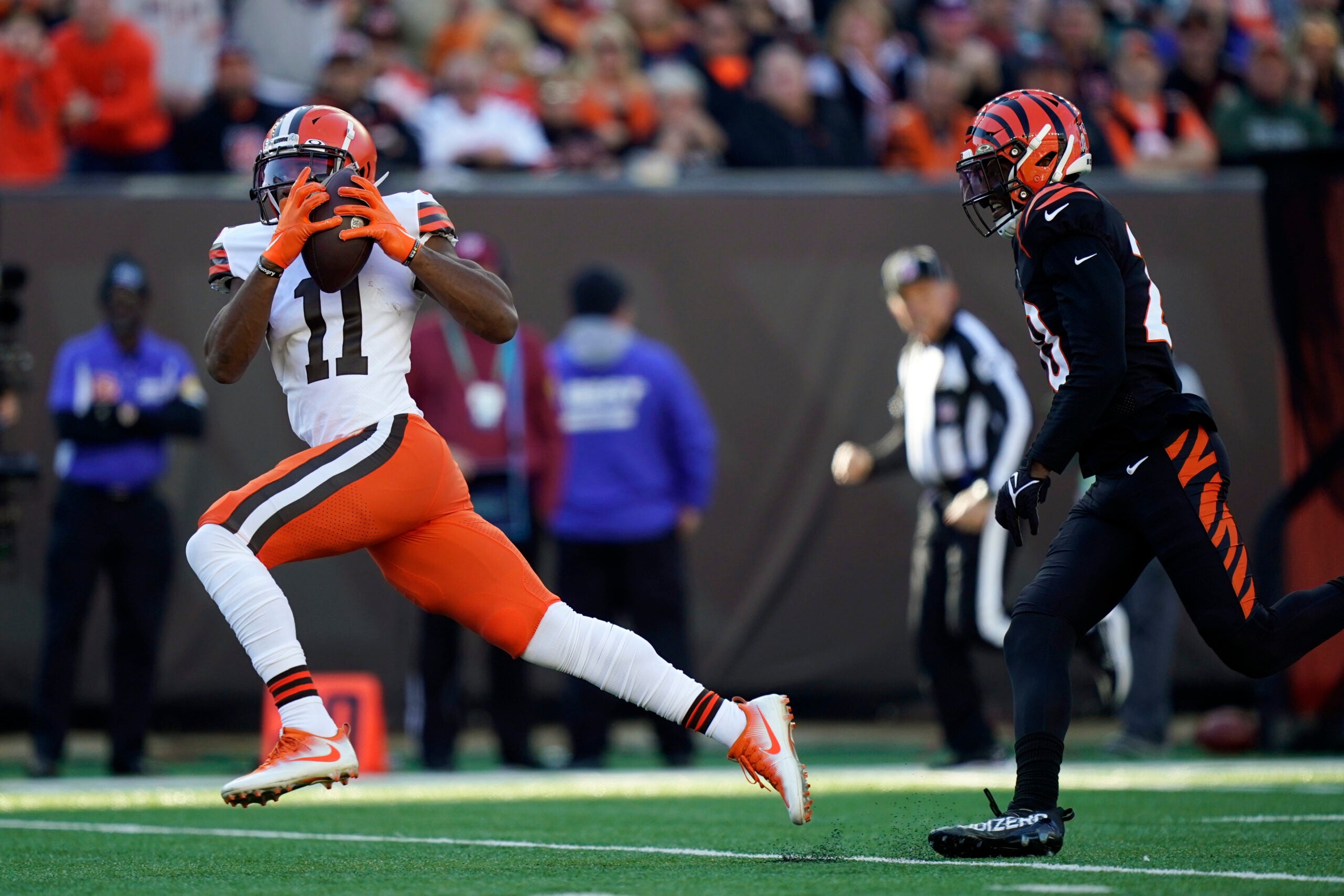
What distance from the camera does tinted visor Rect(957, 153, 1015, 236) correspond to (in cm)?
460

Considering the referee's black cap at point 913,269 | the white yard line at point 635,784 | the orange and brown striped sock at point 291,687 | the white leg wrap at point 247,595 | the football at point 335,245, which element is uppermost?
the referee's black cap at point 913,269

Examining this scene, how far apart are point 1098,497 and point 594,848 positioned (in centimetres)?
161

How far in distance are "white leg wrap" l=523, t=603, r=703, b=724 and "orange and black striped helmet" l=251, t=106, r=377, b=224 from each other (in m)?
1.26

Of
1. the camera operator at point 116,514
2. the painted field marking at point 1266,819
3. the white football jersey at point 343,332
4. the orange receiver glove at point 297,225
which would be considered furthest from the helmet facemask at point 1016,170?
the camera operator at point 116,514

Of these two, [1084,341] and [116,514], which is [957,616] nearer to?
[1084,341]

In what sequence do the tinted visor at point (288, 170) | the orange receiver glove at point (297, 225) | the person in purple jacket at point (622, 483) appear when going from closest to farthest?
the orange receiver glove at point (297, 225) → the tinted visor at point (288, 170) → the person in purple jacket at point (622, 483)

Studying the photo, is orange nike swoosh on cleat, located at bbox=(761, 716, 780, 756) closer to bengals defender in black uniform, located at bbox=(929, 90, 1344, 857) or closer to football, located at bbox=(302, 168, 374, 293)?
bengals defender in black uniform, located at bbox=(929, 90, 1344, 857)

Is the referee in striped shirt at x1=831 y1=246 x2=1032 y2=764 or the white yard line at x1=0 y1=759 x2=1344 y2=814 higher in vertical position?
the referee in striped shirt at x1=831 y1=246 x2=1032 y2=764

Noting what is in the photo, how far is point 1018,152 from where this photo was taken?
15.0ft

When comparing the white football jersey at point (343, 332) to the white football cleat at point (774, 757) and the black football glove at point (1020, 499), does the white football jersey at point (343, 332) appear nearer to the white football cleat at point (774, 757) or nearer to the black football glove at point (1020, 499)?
the white football cleat at point (774, 757)

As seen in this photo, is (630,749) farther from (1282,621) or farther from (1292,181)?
(1282,621)

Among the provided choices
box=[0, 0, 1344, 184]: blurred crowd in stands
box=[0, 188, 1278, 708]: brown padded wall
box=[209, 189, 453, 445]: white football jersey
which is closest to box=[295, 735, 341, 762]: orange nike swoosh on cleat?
box=[209, 189, 453, 445]: white football jersey

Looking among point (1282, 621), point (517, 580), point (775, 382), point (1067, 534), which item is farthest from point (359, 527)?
point (775, 382)

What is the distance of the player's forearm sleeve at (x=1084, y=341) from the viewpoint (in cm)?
428
